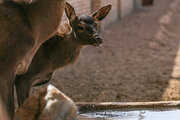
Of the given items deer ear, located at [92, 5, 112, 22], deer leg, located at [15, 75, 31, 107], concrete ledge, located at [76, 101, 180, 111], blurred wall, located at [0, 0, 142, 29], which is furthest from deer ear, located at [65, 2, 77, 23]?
blurred wall, located at [0, 0, 142, 29]

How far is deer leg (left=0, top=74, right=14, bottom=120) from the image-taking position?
128 inches

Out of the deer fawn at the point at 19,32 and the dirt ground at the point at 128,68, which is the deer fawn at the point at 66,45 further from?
the deer fawn at the point at 19,32

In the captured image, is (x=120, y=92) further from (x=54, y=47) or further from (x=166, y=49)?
(x=166, y=49)

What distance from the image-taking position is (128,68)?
316 inches

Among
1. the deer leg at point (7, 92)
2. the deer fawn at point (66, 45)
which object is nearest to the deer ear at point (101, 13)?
the deer fawn at point (66, 45)

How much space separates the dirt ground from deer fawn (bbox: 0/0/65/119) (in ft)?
3.50

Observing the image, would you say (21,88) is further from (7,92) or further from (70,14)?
(70,14)

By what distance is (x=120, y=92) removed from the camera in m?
6.31

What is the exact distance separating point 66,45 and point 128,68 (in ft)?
12.6

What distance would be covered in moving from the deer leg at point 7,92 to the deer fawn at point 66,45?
0.64 metres

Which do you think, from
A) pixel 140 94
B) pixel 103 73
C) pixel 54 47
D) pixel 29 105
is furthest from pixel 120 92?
pixel 29 105

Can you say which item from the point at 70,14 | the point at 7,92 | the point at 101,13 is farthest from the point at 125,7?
the point at 7,92

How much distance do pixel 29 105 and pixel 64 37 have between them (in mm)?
938

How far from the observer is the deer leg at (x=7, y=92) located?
325cm
